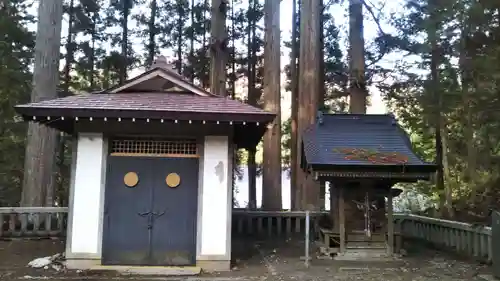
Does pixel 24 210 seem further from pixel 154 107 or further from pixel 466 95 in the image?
pixel 466 95

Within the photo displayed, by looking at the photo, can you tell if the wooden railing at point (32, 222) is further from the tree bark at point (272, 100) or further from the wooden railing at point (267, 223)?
the tree bark at point (272, 100)

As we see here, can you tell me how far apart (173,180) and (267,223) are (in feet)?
17.4

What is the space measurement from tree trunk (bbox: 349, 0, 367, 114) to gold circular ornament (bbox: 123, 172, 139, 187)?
7394 millimetres

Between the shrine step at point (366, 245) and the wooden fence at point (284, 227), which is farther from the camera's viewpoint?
the wooden fence at point (284, 227)

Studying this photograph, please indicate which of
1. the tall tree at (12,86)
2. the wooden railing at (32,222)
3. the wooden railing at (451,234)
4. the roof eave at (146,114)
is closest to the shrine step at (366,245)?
the wooden railing at (451,234)

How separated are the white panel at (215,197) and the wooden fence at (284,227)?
163 inches

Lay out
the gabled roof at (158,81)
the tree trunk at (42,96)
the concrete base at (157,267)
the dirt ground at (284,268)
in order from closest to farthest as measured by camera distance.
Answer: the dirt ground at (284,268) < the concrete base at (157,267) < the gabled roof at (158,81) < the tree trunk at (42,96)

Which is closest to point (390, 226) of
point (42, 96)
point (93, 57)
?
point (42, 96)

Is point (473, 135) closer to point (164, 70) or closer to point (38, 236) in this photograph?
point (164, 70)

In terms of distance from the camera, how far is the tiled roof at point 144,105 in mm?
7684

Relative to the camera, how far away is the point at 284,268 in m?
8.56

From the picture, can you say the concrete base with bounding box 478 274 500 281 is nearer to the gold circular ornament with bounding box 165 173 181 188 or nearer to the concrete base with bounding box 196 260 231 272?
the concrete base with bounding box 196 260 231 272

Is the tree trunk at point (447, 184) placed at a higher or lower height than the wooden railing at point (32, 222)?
higher

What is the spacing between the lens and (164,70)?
365 inches
